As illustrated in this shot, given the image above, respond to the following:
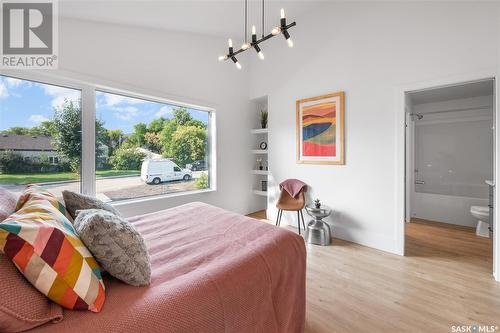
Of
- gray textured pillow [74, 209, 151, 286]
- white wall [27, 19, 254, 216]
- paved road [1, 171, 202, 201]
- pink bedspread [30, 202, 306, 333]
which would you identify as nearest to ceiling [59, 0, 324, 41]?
white wall [27, 19, 254, 216]

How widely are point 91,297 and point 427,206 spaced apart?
5171 millimetres

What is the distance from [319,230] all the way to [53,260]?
9.37 ft

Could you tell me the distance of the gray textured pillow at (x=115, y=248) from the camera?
37.8 inches

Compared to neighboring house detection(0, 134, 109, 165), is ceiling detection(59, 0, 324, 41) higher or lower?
higher

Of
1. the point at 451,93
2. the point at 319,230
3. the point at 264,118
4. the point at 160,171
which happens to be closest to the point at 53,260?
the point at 160,171

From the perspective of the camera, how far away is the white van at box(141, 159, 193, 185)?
3137 millimetres

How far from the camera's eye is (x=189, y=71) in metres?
3.44

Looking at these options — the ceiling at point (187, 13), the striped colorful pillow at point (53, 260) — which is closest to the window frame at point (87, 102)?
the ceiling at point (187, 13)

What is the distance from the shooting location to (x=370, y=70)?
288cm

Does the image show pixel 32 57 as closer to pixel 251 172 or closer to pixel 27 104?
pixel 27 104

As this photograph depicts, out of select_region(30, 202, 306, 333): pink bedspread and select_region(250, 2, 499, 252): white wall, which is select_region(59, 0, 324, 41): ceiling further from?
select_region(30, 202, 306, 333): pink bedspread

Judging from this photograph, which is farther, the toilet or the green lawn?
the toilet

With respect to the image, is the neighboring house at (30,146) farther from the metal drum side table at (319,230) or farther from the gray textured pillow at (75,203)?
the metal drum side table at (319,230)

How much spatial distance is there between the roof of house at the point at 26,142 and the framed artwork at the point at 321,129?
3.23 metres
